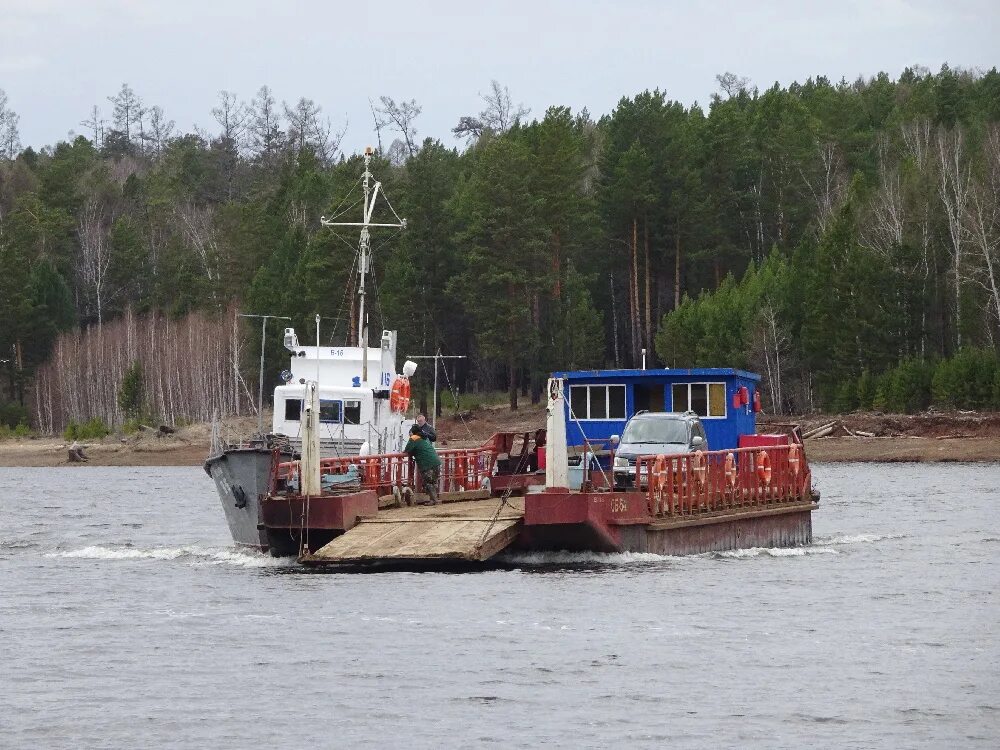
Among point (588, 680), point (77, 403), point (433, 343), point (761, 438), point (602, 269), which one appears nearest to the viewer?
point (588, 680)

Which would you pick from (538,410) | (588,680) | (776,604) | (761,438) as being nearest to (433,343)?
(538,410)

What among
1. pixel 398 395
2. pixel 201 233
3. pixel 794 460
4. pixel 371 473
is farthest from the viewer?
pixel 201 233

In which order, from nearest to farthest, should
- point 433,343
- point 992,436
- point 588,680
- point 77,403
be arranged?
point 588,680
point 992,436
point 433,343
point 77,403

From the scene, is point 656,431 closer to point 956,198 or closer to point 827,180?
point 956,198

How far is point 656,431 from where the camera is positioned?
101ft

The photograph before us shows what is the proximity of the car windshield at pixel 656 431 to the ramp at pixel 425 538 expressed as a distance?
3344 millimetres

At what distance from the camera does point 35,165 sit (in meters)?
144

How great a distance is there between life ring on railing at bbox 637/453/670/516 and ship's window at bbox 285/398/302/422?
864 cm

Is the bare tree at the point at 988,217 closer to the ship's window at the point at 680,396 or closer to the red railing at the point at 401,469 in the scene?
the ship's window at the point at 680,396

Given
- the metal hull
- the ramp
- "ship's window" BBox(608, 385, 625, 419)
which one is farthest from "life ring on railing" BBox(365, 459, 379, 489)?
"ship's window" BBox(608, 385, 625, 419)

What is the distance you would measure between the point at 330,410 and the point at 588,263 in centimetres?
5954

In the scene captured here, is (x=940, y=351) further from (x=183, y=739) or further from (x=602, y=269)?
(x=183, y=739)

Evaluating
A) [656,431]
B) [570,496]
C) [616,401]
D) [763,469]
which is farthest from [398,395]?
[570,496]

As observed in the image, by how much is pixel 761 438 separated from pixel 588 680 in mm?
15989
